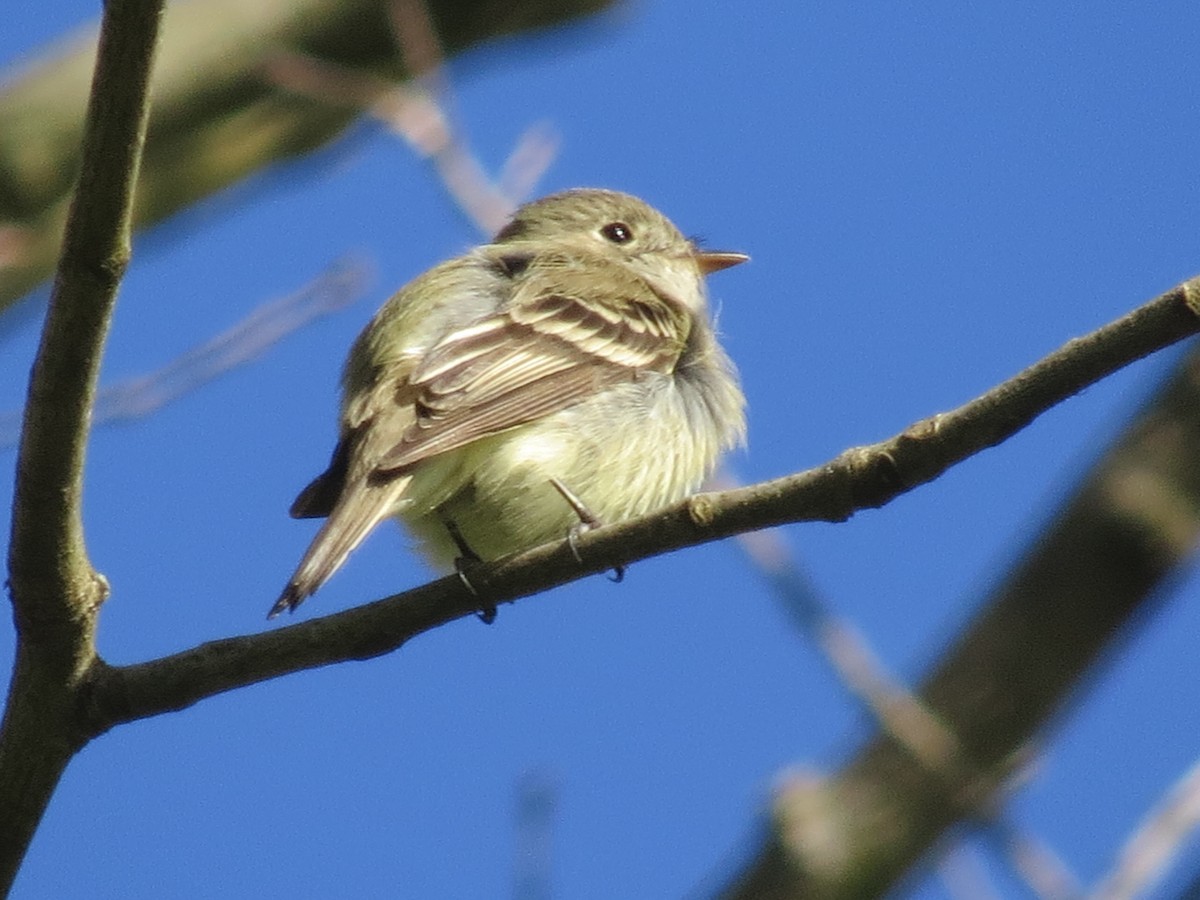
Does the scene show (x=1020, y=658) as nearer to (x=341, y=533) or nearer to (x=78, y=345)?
(x=341, y=533)

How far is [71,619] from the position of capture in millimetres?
3426

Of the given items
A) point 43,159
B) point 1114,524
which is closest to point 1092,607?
point 1114,524

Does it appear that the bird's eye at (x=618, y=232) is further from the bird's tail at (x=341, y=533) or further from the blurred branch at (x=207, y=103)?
the bird's tail at (x=341, y=533)

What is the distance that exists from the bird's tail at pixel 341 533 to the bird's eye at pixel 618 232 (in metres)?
2.61

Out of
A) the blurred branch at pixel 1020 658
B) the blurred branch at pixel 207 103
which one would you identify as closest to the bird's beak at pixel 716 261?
the blurred branch at pixel 207 103

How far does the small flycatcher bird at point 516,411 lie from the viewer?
473 cm

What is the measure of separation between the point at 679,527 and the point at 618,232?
3.68 m

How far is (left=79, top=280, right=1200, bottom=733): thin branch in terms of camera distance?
9.85 feet

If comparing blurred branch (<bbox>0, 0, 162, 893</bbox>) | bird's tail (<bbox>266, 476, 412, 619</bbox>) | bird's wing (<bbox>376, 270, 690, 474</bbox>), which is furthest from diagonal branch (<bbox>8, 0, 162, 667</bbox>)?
bird's wing (<bbox>376, 270, 690, 474</bbox>)

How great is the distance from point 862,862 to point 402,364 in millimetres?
2010

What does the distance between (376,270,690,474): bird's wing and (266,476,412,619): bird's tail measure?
2.7 inches

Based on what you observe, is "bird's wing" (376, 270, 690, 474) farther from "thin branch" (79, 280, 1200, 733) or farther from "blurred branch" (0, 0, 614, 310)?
"blurred branch" (0, 0, 614, 310)

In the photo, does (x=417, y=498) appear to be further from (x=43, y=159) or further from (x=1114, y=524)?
(x=43, y=159)

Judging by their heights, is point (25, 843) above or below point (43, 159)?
below
